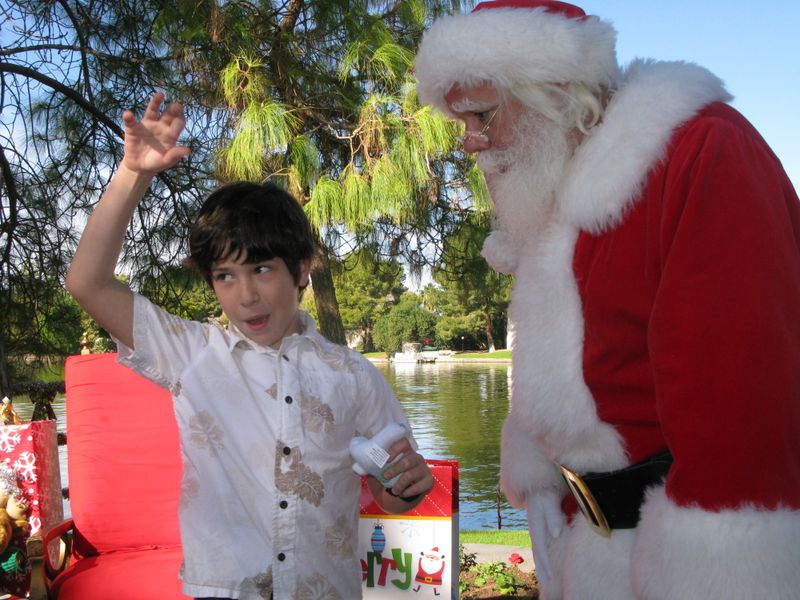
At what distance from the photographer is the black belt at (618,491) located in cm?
111

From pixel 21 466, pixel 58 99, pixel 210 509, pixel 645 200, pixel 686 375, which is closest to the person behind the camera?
pixel 686 375

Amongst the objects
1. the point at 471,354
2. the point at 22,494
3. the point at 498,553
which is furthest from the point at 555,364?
the point at 471,354

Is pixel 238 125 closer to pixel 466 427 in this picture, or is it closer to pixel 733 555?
pixel 733 555

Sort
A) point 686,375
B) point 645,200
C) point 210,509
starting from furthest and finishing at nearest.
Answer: point 210,509, point 645,200, point 686,375

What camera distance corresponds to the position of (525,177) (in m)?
1.29

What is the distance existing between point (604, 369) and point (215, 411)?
717 millimetres

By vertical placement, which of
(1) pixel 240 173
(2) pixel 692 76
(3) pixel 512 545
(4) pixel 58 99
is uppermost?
(4) pixel 58 99

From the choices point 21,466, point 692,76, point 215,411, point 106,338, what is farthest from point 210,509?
point 106,338

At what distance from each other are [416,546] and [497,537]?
1788 millimetres

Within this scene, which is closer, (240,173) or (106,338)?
(240,173)

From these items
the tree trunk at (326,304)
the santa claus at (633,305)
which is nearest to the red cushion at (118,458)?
the santa claus at (633,305)

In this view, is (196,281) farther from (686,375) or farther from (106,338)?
(686,375)

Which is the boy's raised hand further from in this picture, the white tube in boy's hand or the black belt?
the black belt

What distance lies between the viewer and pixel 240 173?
12.5 feet
